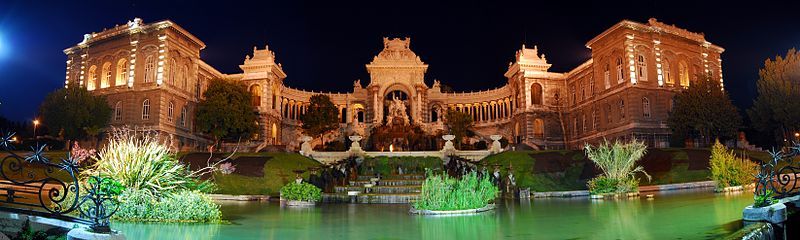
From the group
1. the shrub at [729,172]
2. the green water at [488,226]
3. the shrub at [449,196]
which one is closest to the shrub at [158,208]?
the green water at [488,226]

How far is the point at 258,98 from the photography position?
6612 cm

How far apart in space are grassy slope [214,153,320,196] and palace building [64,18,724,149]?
18870 millimetres

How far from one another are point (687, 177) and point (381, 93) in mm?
46125

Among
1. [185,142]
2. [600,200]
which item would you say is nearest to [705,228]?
[600,200]

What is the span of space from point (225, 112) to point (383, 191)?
2784 cm

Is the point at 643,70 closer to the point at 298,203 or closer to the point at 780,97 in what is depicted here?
the point at 780,97

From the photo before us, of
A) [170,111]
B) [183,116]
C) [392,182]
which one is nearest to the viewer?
[392,182]

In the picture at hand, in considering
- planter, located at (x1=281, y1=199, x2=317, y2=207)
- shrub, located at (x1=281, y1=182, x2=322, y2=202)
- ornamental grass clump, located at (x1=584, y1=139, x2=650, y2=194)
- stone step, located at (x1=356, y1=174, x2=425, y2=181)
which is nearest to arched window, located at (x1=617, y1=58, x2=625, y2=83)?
stone step, located at (x1=356, y1=174, x2=425, y2=181)

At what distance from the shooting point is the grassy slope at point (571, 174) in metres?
34.4

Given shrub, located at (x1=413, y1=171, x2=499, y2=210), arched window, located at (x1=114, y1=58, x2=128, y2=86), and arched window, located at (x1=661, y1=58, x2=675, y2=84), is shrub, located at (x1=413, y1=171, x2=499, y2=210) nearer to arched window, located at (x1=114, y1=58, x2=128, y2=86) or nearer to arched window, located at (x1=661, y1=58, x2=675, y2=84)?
arched window, located at (x1=114, y1=58, x2=128, y2=86)

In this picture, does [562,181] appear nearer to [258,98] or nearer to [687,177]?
[687,177]

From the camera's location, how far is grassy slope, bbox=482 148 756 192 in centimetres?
3438

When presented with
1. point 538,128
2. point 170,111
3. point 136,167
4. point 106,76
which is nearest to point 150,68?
point 170,111

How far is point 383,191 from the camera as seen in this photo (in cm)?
3003
